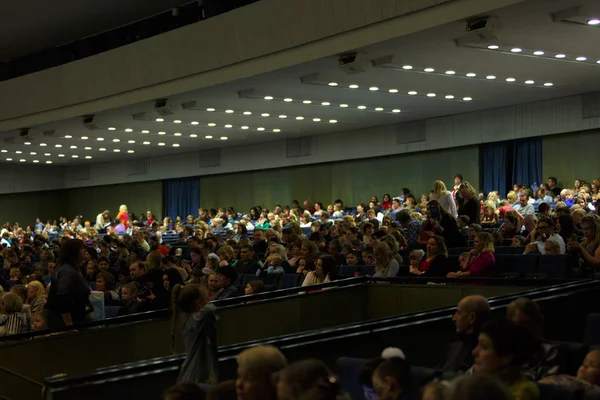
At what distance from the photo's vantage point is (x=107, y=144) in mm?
28047

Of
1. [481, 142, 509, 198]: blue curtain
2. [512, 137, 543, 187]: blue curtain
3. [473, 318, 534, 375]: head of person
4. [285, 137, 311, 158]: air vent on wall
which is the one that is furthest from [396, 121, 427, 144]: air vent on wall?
[473, 318, 534, 375]: head of person

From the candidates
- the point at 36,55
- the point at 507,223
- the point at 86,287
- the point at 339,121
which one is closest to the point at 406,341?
the point at 86,287

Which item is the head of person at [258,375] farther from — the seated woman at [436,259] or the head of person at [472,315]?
the seated woman at [436,259]

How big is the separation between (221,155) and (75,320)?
74.8 ft

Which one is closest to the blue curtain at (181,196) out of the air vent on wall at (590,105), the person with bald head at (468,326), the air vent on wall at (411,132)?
the air vent on wall at (411,132)

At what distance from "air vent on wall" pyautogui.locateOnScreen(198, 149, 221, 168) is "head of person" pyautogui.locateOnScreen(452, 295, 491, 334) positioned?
84.4ft

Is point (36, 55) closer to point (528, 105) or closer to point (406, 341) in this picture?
point (528, 105)

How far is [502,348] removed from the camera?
3.93 m

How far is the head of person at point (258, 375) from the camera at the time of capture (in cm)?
352

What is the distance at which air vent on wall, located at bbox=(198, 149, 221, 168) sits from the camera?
99.8 feet

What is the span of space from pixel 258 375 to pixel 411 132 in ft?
67.7

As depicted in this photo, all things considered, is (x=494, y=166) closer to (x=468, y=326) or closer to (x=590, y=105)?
(x=590, y=105)

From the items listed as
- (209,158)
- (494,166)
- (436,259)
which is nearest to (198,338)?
(436,259)

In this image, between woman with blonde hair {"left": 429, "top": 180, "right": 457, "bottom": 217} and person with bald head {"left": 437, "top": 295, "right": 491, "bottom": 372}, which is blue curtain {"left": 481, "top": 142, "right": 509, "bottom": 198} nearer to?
woman with blonde hair {"left": 429, "top": 180, "right": 457, "bottom": 217}
